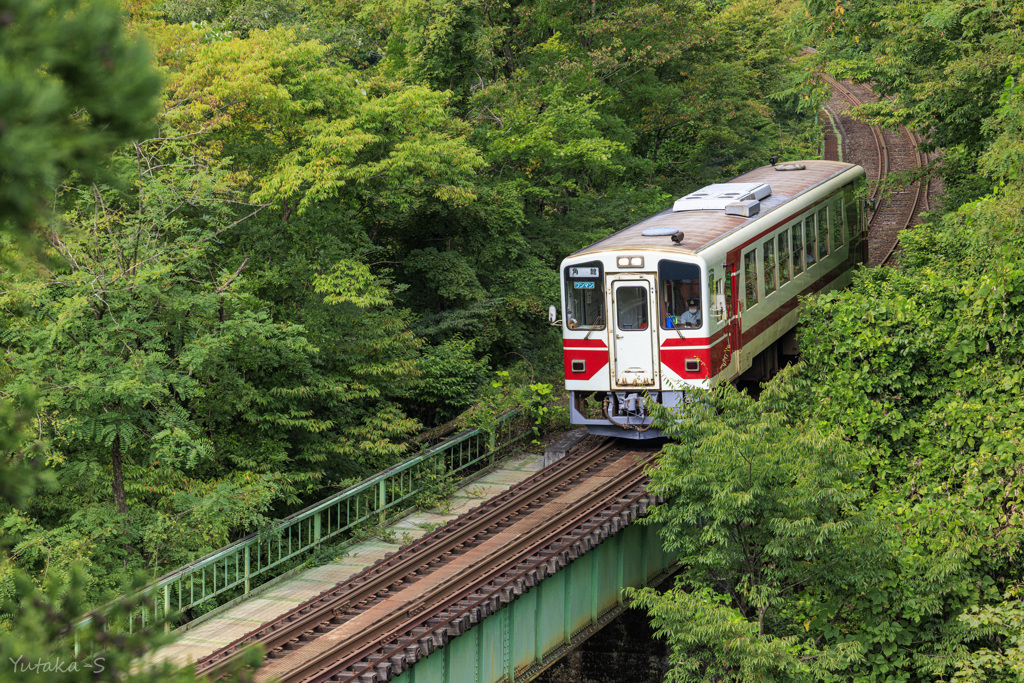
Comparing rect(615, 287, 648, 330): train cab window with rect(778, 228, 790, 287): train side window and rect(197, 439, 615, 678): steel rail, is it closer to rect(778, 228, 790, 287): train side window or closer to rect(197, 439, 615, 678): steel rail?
rect(197, 439, 615, 678): steel rail

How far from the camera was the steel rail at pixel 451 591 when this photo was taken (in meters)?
9.52

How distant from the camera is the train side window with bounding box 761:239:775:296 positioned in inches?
623

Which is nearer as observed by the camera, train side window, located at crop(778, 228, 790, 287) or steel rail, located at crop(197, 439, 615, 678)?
steel rail, located at crop(197, 439, 615, 678)

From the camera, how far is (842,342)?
580 inches

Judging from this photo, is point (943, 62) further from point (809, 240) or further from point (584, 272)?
Result: point (584, 272)

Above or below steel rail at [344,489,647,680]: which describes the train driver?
above

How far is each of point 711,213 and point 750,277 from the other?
1.50 m

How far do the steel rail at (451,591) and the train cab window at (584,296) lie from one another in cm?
232

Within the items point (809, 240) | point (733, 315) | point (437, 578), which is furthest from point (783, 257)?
point (437, 578)

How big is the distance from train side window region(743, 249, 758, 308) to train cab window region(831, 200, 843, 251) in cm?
427

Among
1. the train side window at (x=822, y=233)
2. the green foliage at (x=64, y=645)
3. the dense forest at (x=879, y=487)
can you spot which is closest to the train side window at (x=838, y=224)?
the train side window at (x=822, y=233)

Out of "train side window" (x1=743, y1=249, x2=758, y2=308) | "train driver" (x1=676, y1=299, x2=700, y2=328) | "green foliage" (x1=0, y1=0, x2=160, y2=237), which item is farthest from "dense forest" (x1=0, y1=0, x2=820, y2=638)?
"train side window" (x1=743, y1=249, x2=758, y2=308)

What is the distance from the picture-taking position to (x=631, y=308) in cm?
1447

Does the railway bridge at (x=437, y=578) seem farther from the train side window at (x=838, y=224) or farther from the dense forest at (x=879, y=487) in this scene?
the train side window at (x=838, y=224)
